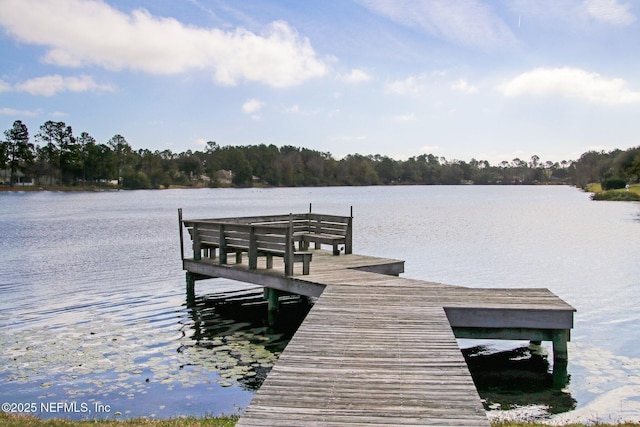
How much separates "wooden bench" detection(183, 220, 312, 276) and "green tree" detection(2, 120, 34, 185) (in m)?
133

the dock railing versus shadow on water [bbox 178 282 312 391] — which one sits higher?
the dock railing

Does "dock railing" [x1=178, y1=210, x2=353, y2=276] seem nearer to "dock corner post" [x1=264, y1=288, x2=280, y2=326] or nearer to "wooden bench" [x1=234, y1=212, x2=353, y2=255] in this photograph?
"wooden bench" [x1=234, y1=212, x2=353, y2=255]

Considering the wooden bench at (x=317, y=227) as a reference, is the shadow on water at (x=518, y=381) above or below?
below

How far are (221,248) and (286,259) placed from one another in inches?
114

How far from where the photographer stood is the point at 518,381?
369 inches

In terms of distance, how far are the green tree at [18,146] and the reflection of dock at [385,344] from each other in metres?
137

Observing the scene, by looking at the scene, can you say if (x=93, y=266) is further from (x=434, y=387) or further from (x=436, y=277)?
(x=434, y=387)

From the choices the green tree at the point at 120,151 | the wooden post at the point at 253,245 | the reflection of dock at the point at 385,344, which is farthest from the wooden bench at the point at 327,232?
the green tree at the point at 120,151

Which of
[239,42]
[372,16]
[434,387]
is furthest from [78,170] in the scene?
[434,387]

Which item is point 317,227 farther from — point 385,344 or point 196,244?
point 385,344

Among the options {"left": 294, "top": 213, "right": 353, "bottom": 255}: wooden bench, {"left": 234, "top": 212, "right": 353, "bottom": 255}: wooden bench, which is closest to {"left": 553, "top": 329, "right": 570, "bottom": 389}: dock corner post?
{"left": 294, "top": 213, "right": 353, "bottom": 255}: wooden bench

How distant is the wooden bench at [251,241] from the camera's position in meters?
12.9

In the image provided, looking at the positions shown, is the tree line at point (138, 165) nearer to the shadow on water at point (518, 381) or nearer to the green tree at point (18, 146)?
the green tree at point (18, 146)

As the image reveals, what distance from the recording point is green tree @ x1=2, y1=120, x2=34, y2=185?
13112cm
